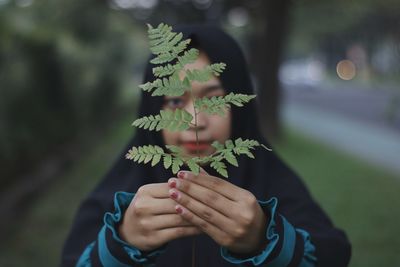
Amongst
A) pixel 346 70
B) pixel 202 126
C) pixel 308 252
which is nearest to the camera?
pixel 308 252

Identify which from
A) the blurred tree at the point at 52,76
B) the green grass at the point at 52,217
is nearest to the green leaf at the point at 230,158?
the green grass at the point at 52,217

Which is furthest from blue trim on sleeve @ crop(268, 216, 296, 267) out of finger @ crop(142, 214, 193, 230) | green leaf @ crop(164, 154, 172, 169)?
green leaf @ crop(164, 154, 172, 169)

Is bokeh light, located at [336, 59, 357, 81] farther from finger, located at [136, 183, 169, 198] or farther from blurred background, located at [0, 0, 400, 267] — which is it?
finger, located at [136, 183, 169, 198]

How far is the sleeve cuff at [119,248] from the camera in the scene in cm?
150

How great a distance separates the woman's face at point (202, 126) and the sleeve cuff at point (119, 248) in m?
0.31

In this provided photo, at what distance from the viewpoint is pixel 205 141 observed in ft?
6.01

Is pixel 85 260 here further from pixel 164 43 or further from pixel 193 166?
pixel 164 43

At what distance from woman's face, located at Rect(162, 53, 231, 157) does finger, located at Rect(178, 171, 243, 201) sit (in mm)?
415

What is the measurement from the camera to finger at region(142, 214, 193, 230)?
1377 mm

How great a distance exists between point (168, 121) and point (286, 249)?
438 mm

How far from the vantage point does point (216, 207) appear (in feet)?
4.39

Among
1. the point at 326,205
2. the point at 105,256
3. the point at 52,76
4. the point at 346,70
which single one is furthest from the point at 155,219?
the point at 346,70

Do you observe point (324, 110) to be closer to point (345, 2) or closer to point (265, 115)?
point (345, 2)

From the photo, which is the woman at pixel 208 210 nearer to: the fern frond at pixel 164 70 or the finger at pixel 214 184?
the finger at pixel 214 184
